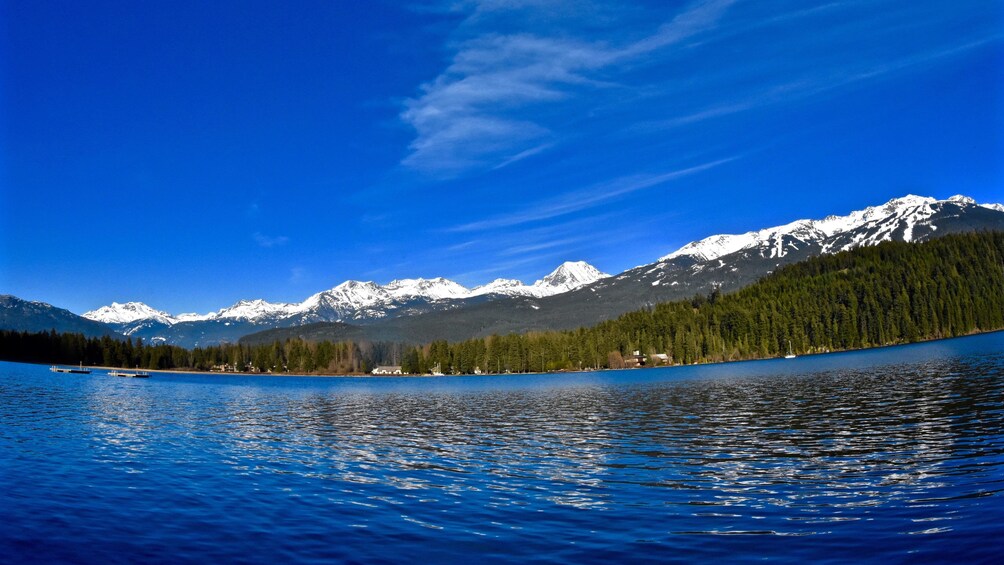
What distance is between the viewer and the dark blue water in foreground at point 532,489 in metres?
18.0

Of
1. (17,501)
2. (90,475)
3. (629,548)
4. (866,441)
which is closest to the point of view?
(629,548)

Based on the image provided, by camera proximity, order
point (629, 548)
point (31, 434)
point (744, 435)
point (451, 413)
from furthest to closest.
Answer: point (451, 413), point (31, 434), point (744, 435), point (629, 548)

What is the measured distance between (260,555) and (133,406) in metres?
71.8

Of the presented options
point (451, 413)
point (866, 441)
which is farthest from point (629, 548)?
point (451, 413)

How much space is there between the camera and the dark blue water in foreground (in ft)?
59.1

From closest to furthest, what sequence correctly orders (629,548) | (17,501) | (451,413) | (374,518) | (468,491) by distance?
(629,548) < (374,518) < (17,501) < (468,491) < (451,413)

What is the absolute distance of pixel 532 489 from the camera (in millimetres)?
27266

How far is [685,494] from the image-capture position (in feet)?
80.9

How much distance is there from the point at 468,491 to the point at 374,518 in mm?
5875

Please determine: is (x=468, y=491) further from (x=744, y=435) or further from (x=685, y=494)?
(x=744, y=435)

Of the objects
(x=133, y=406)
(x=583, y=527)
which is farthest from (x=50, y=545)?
(x=133, y=406)

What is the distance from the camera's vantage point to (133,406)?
76500 millimetres

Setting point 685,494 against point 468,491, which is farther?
point 468,491

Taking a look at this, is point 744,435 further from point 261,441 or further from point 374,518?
point 261,441
